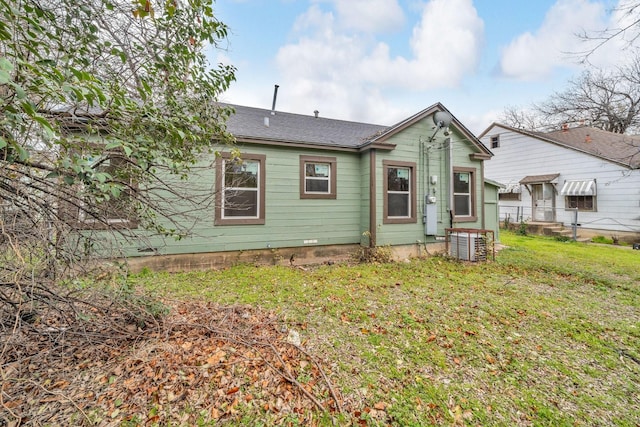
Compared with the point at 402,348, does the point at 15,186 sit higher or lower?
higher

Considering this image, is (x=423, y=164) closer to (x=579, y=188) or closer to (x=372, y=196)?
(x=372, y=196)

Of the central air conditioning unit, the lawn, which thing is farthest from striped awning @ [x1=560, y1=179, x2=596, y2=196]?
the lawn

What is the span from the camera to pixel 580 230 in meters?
12.4

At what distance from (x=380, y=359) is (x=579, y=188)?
15131 mm

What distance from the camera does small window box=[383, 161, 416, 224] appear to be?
26.2 ft

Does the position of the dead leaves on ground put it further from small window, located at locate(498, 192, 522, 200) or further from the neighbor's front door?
small window, located at locate(498, 192, 522, 200)

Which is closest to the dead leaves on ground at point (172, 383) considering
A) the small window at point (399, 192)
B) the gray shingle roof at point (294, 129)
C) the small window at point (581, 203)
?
the gray shingle roof at point (294, 129)

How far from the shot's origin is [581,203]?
41.6ft

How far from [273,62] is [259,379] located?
33.6 ft

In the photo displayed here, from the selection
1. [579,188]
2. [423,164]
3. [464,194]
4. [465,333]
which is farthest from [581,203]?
[465,333]

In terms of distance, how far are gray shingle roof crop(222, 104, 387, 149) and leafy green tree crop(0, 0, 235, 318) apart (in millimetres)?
3118

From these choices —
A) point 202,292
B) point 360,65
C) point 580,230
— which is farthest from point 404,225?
point 580,230

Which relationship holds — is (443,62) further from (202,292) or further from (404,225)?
(202,292)

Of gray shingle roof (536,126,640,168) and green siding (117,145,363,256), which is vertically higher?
gray shingle roof (536,126,640,168)
